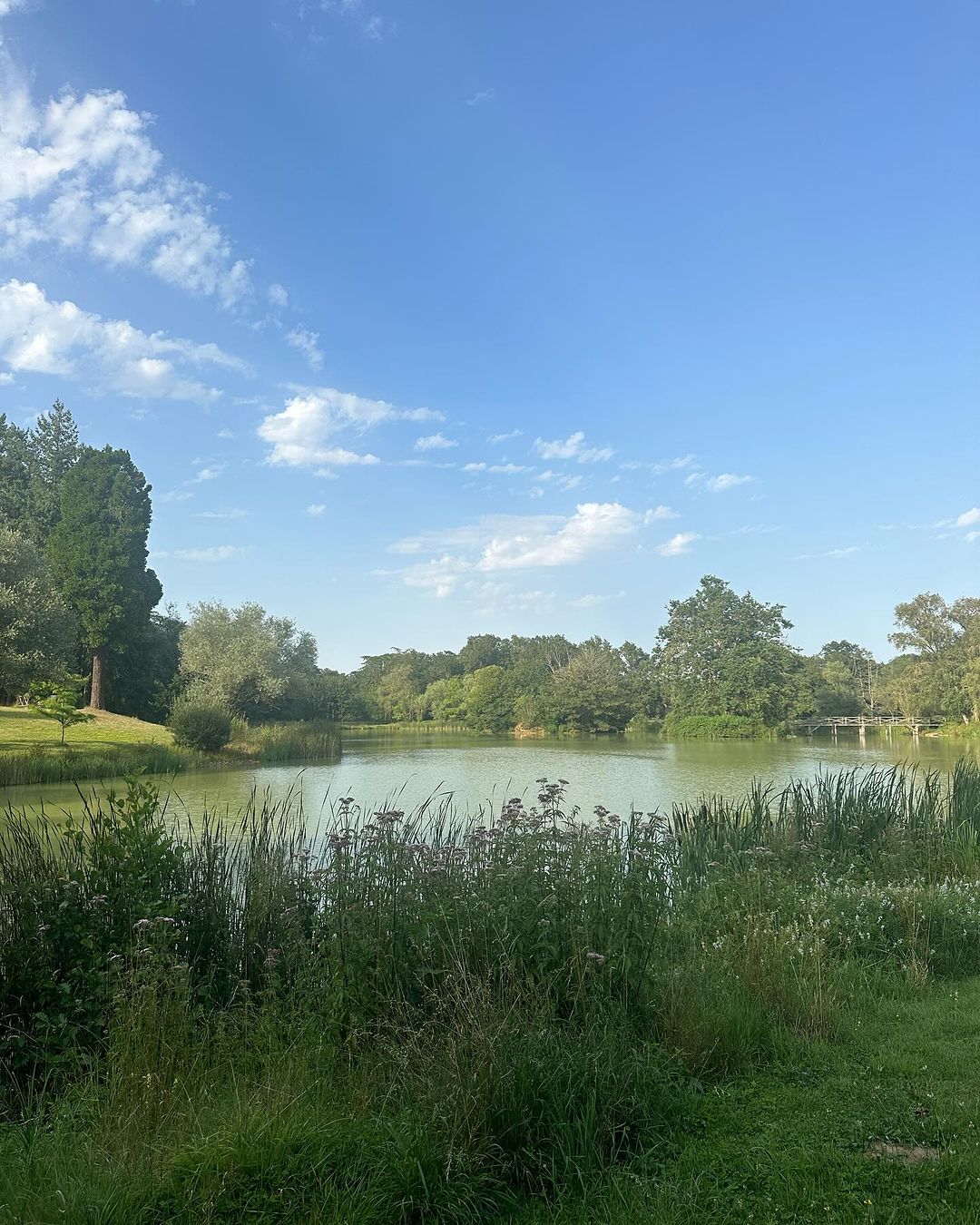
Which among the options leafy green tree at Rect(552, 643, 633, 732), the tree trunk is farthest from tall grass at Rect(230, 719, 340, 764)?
leafy green tree at Rect(552, 643, 633, 732)

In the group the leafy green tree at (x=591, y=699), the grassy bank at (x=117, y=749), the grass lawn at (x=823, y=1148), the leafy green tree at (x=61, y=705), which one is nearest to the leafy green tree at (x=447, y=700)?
the leafy green tree at (x=591, y=699)

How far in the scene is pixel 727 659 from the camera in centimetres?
5869

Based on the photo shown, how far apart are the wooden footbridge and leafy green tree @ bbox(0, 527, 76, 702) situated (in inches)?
1767

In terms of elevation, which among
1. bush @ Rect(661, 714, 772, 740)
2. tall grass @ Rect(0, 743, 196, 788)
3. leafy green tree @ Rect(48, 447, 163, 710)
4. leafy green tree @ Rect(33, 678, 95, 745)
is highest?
leafy green tree @ Rect(48, 447, 163, 710)

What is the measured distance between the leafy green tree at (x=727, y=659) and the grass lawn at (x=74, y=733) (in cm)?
3926

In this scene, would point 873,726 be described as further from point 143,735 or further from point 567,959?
point 567,959

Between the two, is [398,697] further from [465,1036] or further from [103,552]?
[465,1036]

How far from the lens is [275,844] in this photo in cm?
511

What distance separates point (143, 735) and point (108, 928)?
933 inches

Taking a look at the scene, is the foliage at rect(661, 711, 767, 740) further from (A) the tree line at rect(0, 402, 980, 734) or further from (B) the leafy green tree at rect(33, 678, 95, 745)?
(B) the leafy green tree at rect(33, 678, 95, 745)

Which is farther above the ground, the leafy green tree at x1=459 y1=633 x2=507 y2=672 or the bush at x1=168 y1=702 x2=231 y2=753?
the leafy green tree at x1=459 y1=633 x2=507 y2=672

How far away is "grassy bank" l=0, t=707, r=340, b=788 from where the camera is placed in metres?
18.3

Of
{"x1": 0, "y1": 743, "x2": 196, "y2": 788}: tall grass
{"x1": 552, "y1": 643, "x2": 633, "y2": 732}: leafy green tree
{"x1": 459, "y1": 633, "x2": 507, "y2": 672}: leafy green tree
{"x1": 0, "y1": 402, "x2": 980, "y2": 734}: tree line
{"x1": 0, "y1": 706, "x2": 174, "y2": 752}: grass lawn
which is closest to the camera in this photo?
{"x1": 0, "y1": 743, "x2": 196, "y2": 788}: tall grass

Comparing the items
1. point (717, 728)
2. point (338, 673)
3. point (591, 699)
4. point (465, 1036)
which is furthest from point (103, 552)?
point (338, 673)
